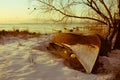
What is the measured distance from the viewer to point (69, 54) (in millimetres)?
10578

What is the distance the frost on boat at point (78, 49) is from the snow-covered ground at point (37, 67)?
0.45m

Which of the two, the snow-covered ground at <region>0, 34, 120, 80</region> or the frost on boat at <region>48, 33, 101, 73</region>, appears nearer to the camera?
the snow-covered ground at <region>0, 34, 120, 80</region>

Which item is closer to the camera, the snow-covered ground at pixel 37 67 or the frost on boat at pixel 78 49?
the snow-covered ground at pixel 37 67

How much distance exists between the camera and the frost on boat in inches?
370

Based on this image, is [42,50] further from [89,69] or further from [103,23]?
[103,23]

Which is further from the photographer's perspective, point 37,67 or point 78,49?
point 78,49

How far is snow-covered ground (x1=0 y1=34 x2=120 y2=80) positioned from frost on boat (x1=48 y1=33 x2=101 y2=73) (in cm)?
45

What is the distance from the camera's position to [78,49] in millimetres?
10211

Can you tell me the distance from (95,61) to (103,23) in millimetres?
5606

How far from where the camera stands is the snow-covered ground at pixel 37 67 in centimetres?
802

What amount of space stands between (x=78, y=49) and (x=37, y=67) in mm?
2003

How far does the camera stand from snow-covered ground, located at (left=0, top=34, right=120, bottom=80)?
8016mm

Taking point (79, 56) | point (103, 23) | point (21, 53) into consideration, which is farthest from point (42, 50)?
point (103, 23)

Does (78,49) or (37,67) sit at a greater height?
(78,49)
